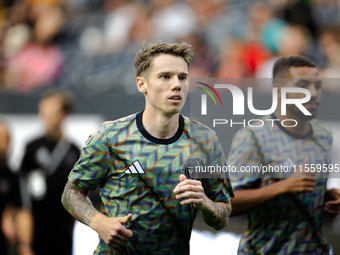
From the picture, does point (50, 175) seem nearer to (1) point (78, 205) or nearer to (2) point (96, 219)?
(1) point (78, 205)

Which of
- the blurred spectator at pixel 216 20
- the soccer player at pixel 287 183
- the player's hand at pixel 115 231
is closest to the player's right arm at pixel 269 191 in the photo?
the soccer player at pixel 287 183

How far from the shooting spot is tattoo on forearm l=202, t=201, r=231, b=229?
2785mm

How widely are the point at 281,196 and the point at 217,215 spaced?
75cm

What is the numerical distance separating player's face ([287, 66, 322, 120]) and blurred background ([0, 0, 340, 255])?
5.59 ft

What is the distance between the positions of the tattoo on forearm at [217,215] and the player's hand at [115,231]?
495 mm

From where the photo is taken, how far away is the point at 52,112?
258 inches

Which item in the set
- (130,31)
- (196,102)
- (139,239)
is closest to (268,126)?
(196,102)

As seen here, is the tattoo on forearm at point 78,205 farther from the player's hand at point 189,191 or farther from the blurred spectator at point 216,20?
the blurred spectator at point 216,20

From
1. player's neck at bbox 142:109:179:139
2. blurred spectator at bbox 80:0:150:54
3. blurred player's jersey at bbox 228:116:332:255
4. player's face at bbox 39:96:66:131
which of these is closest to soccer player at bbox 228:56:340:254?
blurred player's jersey at bbox 228:116:332:255

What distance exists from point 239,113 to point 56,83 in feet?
15.3

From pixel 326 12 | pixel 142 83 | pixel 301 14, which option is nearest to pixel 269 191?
pixel 142 83

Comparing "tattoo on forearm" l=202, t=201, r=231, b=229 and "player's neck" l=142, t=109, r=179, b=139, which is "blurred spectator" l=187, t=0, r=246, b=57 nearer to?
"player's neck" l=142, t=109, r=179, b=139

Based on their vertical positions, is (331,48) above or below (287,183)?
above

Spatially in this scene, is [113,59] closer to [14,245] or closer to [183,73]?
[14,245]
